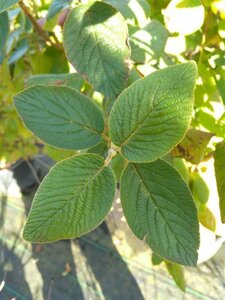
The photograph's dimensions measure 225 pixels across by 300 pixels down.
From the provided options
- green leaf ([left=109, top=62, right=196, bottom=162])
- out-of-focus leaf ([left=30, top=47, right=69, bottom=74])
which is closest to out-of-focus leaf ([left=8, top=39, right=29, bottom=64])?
out-of-focus leaf ([left=30, top=47, right=69, bottom=74])

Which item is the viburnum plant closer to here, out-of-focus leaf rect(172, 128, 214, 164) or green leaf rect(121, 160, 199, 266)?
green leaf rect(121, 160, 199, 266)

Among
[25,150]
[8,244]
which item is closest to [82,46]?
[25,150]

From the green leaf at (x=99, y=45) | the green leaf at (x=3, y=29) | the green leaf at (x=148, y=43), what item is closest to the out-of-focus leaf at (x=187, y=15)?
the green leaf at (x=148, y=43)

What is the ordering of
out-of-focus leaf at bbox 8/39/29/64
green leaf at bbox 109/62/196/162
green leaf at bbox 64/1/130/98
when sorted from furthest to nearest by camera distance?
1. out-of-focus leaf at bbox 8/39/29/64
2. green leaf at bbox 64/1/130/98
3. green leaf at bbox 109/62/196/162

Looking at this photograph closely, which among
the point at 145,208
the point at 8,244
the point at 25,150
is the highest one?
the point at 145,208

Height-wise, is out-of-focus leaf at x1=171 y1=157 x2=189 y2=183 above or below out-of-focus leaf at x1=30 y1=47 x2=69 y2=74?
below

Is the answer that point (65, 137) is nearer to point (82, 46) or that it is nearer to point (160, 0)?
point (82, 46)
